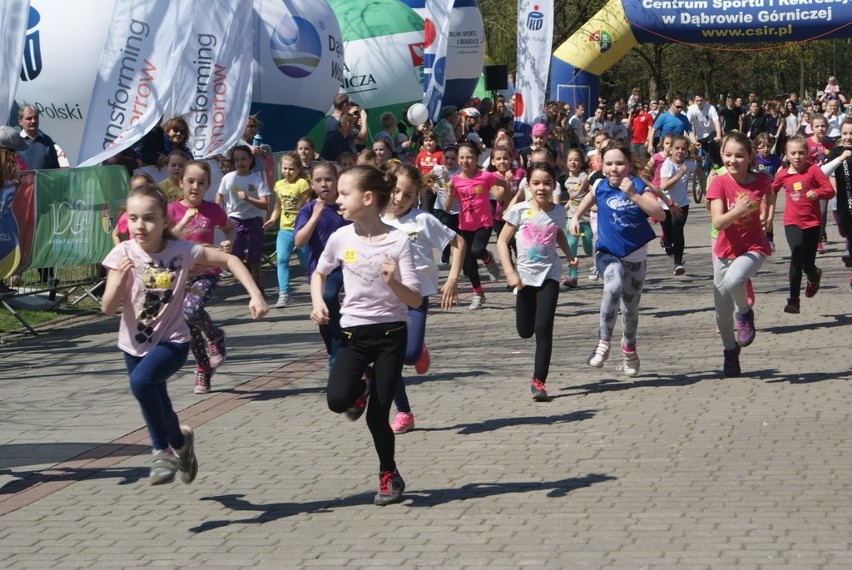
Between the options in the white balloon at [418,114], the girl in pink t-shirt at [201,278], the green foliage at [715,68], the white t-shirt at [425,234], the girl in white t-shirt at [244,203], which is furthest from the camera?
the green foliage at [715,68]

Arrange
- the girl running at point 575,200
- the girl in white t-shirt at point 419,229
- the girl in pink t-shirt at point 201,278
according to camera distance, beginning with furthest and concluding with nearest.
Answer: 1. the girl running at point 575,200
2. the girl in pink t-shirt at point 201,278
3. the girl in white t-shirt at point 419,229

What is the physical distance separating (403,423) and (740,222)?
3070 millimetres

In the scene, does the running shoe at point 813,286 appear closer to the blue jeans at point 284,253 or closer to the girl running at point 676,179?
the girl running at point 676,179

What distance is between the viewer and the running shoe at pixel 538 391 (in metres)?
9.10

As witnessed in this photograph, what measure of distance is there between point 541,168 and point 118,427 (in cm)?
329

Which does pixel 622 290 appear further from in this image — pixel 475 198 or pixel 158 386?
pixel 158 386

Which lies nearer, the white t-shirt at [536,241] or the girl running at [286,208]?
the white t-shirt at [536,241]

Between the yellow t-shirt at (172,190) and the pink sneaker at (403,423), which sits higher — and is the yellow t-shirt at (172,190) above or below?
above

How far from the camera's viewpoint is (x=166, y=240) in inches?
265

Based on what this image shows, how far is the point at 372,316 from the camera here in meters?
6.69

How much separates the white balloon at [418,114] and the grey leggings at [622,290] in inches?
436

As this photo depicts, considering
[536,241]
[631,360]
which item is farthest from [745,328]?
[536,241]

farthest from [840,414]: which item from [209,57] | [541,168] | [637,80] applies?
[637,80]

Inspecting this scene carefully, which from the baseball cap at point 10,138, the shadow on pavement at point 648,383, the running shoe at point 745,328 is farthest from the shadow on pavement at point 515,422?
the baseball cap at point 10,138
